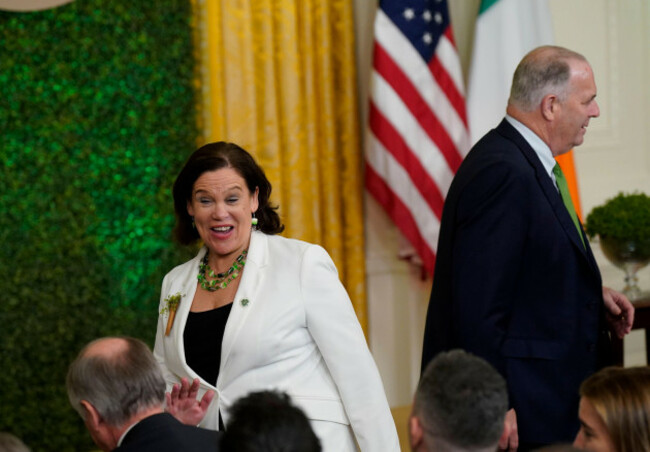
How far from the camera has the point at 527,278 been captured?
3.03 metres

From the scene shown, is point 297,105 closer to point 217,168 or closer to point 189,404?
point 217,168

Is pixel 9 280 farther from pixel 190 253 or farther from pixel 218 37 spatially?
pixel 218 37

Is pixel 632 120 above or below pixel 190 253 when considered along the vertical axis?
above

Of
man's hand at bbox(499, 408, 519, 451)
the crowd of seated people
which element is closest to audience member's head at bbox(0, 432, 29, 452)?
the crowd of seated people

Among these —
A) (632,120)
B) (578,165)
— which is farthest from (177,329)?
(632,120)

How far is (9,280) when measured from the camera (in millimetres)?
4531

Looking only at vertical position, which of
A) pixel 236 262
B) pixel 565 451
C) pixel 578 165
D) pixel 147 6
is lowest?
pixel 565 451

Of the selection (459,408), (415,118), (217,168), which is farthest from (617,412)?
(415,118)

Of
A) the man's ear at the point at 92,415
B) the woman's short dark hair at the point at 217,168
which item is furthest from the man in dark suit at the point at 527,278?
the man's ear at the point at 92,415

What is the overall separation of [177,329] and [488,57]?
9.98 ft

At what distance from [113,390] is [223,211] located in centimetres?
89

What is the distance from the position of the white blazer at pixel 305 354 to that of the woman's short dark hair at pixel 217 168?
0.30 meters

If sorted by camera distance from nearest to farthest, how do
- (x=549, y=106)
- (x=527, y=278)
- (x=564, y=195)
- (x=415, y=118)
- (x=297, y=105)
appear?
(x=527, y=278)
(x=549, y=106)
(x=564, y=195)
(x=297, y=105)
(x=415, y=118)

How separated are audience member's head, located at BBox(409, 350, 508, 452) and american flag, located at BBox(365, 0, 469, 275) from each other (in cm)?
335
